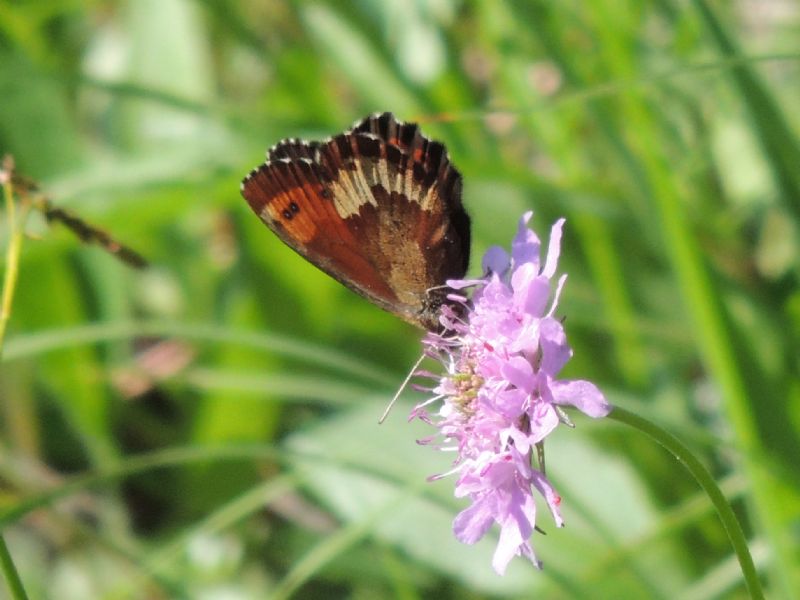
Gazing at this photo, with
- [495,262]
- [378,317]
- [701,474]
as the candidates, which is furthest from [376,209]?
[378,317]

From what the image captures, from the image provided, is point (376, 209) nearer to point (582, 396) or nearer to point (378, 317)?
point (582, 396)

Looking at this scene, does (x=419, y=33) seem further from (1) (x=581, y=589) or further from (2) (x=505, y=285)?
(2) (x=505, y=285)

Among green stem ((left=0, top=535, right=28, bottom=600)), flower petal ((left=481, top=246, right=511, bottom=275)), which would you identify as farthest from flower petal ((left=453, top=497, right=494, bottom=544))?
green stem ((left=0, top=535, right=28, bottom=600))

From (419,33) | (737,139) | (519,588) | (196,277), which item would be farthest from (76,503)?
(737,139)

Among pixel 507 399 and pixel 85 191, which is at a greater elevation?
pixel 85 191

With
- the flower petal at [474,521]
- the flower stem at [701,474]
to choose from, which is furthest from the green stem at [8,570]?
the flower stem at [701,474]

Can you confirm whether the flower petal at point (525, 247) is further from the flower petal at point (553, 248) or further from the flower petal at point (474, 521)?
the flower petal at point (474, 521)

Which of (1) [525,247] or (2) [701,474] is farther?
(1) [525,247]
